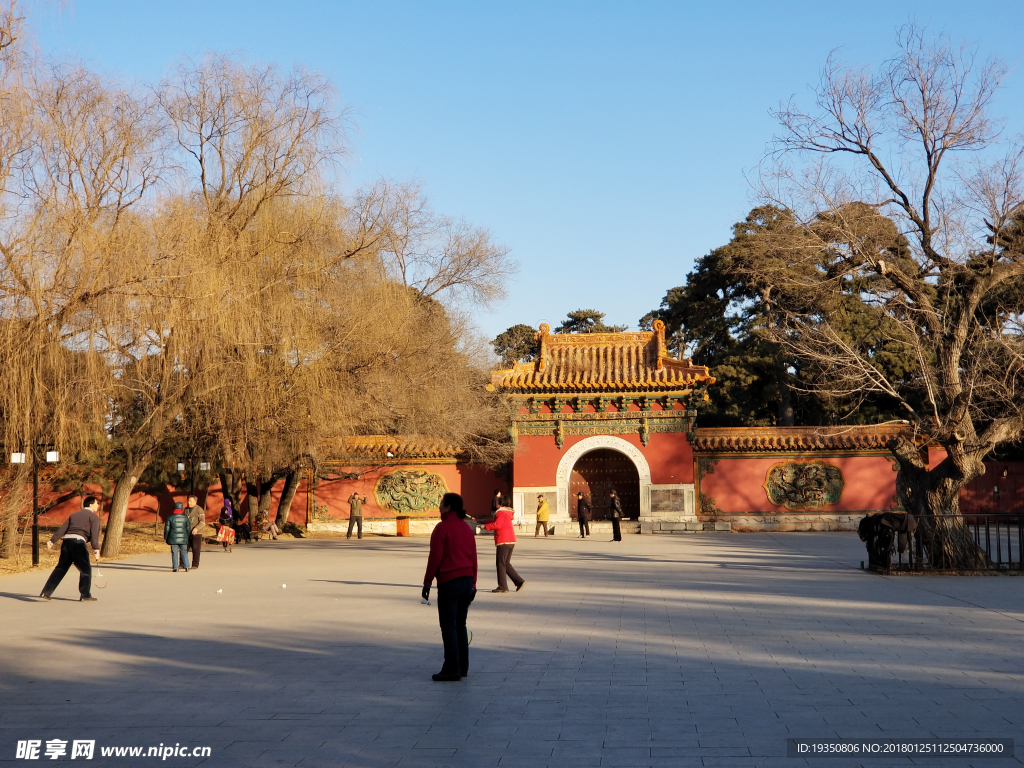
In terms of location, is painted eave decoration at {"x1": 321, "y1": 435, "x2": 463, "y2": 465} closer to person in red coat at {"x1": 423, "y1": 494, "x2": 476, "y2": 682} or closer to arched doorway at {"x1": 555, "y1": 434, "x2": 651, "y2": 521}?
arched doorway at {"x1": 555, "y1": 434, "x2": 651, "y2": 521}

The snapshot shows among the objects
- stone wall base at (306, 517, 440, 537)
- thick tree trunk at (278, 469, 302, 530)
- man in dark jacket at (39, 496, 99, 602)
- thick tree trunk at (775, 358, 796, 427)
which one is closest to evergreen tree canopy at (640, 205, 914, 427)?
thick tree trunk at (775, 358, 796, 427)

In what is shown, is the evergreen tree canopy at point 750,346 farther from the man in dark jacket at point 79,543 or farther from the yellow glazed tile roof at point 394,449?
the man in dark jacket at point 79,543

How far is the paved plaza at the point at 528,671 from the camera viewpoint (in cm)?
518

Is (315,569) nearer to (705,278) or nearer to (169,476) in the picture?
(169,476)

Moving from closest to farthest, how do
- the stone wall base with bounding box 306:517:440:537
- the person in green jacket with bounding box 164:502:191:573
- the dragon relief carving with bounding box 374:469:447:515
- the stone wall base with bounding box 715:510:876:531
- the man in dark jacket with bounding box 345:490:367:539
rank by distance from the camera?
the person in green jacket with bounding box 164:502:191:573, the man in dark jacket with bounding box 345:490:367:539, the stone wall base with bounding box 715:510:876:531, the stone wall base with bounding box 306:517:440:537, the dragon relief carving with bounding box 374:469:447:515

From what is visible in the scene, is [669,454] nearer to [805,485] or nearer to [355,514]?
[805,485]

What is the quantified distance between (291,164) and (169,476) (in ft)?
36.7

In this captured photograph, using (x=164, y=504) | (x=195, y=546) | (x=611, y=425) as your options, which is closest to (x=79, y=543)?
(x=195, y=546)

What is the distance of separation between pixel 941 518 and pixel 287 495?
59.1 ft

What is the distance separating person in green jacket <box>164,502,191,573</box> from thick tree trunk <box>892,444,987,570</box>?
11894 millimetres

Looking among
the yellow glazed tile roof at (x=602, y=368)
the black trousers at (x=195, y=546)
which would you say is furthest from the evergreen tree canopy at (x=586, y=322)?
the black trousers at (x=195, y=546)

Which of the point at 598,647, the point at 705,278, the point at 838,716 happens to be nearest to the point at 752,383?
the point at 705,278

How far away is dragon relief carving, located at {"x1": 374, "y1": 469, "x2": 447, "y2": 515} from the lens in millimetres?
28297

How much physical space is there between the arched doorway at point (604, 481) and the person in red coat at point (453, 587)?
22.0m
